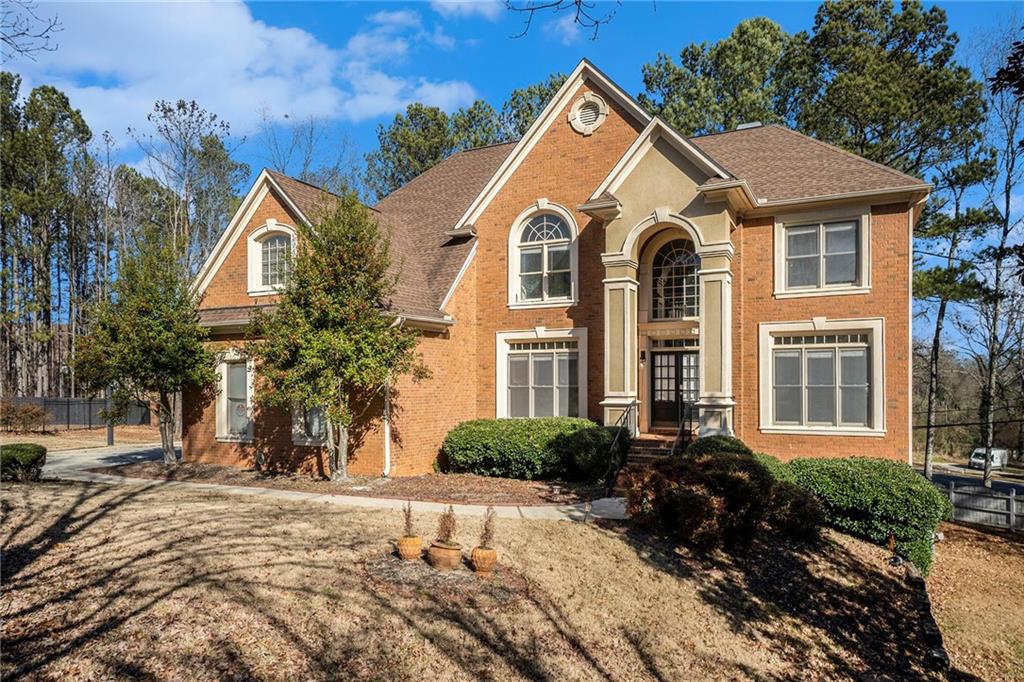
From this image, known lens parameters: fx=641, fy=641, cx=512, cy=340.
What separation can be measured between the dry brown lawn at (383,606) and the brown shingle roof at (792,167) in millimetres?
7930

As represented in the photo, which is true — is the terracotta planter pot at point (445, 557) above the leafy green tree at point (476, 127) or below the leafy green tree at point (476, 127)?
below

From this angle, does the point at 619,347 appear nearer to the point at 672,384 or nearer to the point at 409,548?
the point at 672,384

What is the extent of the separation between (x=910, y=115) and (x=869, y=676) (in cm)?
2147

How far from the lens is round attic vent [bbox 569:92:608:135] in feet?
53.8

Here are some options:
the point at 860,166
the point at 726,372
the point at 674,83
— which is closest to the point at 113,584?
the point at 726,372

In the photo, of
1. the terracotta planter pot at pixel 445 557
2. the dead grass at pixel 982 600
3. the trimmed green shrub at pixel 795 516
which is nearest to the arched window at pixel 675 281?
the trimmed green shrub at pixel 795 516

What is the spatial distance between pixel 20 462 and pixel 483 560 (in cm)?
1110

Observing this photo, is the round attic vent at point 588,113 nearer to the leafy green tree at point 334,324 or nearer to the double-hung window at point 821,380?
the leafy green tree at point 334,324

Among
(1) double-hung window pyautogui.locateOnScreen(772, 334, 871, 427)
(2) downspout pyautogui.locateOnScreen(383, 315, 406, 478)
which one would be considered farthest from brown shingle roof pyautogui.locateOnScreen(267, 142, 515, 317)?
(1) double-hung window pyautogui.locateOnScreen(772, 334, 871, 427)

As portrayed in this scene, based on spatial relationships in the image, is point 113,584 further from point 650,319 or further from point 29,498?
point 650,319

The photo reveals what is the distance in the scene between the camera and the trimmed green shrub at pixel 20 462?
42.3 feet

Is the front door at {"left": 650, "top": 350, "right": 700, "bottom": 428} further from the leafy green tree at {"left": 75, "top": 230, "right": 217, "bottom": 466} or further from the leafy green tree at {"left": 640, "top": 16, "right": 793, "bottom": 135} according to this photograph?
the leafy green tree at {"left": 640, "top": 16, "right": 793, "bottom": 135}

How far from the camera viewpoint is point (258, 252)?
16.9 m

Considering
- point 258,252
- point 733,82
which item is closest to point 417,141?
point 733,82
